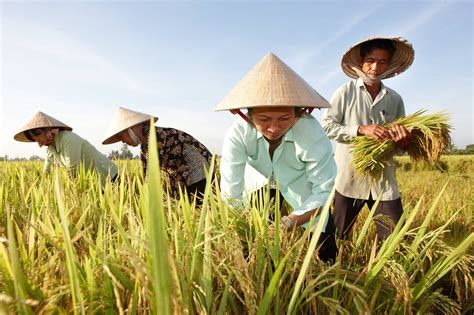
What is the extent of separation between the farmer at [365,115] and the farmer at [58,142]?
2299 millimetres

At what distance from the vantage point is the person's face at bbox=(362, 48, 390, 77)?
2230mm

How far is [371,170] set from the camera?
2281 millimetres

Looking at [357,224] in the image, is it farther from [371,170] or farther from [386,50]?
[386,50]

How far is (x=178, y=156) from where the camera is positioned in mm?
2768

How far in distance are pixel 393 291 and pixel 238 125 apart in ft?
3.32

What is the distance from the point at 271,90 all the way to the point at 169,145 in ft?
5.11

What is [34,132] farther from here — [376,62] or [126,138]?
[376,62]

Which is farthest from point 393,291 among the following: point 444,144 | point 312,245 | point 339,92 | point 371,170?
point 339,92

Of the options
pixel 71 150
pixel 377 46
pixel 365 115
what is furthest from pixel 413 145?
pixel 71 150

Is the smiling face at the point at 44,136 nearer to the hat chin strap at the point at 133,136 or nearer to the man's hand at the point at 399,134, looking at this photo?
the hat chin strap at the point at 133,136

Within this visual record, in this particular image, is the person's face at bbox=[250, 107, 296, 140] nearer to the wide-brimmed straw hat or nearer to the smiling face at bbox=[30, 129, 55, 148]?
the wide-brimmed straw hat

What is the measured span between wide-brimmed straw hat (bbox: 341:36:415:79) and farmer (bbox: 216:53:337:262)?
113 centimetres

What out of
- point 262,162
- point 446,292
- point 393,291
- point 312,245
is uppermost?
point 262,162

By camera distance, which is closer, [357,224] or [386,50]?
[386,50]
